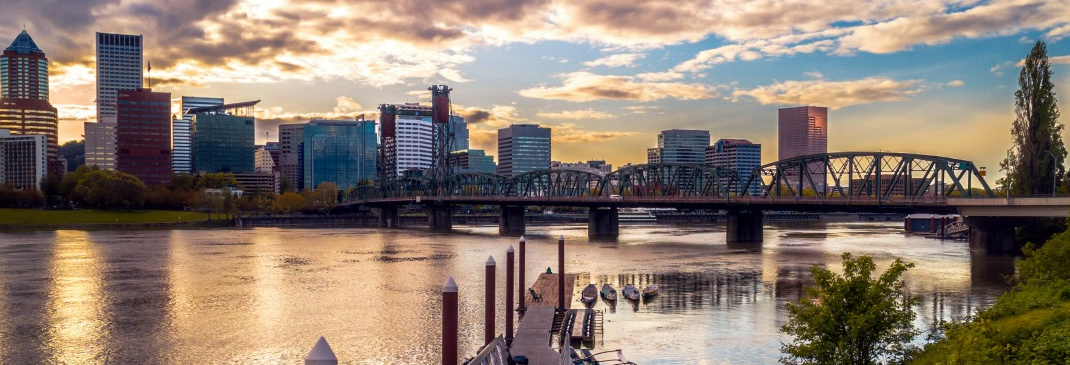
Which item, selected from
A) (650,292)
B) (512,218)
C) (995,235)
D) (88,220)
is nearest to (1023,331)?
(650,292)

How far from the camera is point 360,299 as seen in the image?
5928 cm

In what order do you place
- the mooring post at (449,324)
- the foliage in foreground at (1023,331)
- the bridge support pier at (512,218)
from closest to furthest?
the foliage in foreground at (1023,331) → the mooring post at (449,324) → the bridge support pier at (512,218)

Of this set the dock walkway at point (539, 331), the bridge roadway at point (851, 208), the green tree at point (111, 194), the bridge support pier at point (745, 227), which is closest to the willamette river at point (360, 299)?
the dock walkway at point (539, 331)

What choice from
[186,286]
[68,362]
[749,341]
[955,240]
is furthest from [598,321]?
[955,240]

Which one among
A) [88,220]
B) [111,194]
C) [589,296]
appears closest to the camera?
[589,296]

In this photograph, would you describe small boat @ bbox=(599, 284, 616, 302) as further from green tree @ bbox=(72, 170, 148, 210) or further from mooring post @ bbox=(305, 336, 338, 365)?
green tree @ bbox=(72, 170, 148, 210)

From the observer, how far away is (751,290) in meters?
63.2

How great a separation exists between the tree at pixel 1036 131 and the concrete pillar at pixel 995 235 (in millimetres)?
5023

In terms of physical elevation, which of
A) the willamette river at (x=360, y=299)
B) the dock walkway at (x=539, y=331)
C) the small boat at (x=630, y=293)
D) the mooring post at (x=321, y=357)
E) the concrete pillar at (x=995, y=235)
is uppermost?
the mooring post at (x=321, y=357)

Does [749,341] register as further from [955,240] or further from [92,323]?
[955,240]

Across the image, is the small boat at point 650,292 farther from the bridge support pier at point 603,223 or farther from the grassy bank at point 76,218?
the grassy bank at point 76,218

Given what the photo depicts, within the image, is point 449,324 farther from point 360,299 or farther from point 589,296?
point 360,299

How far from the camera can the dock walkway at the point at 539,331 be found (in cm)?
3669

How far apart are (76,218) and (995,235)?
17772cm
